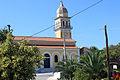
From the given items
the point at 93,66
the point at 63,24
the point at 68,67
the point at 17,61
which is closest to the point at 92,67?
the point at 93,66

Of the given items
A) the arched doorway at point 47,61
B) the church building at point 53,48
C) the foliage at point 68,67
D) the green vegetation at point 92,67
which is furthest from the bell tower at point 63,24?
the green vegetation at point 92,67

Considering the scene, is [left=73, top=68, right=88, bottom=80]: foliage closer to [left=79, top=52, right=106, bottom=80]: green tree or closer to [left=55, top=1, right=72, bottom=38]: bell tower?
[left=79, top=52, right=106, bottom=80]: green tree

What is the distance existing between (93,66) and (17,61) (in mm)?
8727

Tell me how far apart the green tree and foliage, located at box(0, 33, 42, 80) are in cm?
675

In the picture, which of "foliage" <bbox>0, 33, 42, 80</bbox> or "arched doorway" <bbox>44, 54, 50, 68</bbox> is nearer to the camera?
"foliage" <bbox>0, 33, 42, 80</bbox>

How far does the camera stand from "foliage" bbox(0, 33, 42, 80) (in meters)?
11.5

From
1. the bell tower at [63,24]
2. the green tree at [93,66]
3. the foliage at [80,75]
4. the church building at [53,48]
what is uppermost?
the bell tower at [63,24]

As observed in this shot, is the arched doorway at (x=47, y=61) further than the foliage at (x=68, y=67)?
Yes

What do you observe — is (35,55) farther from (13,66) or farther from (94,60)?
(94,60)

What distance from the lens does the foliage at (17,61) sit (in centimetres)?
1148

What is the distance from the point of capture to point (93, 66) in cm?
1820

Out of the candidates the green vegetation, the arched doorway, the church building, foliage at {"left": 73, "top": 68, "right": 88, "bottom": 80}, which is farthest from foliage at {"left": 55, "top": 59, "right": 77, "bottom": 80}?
the arched doorway

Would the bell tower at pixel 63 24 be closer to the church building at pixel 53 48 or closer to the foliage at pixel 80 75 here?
the church building at pixel 53 48

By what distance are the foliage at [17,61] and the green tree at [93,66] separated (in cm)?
675
